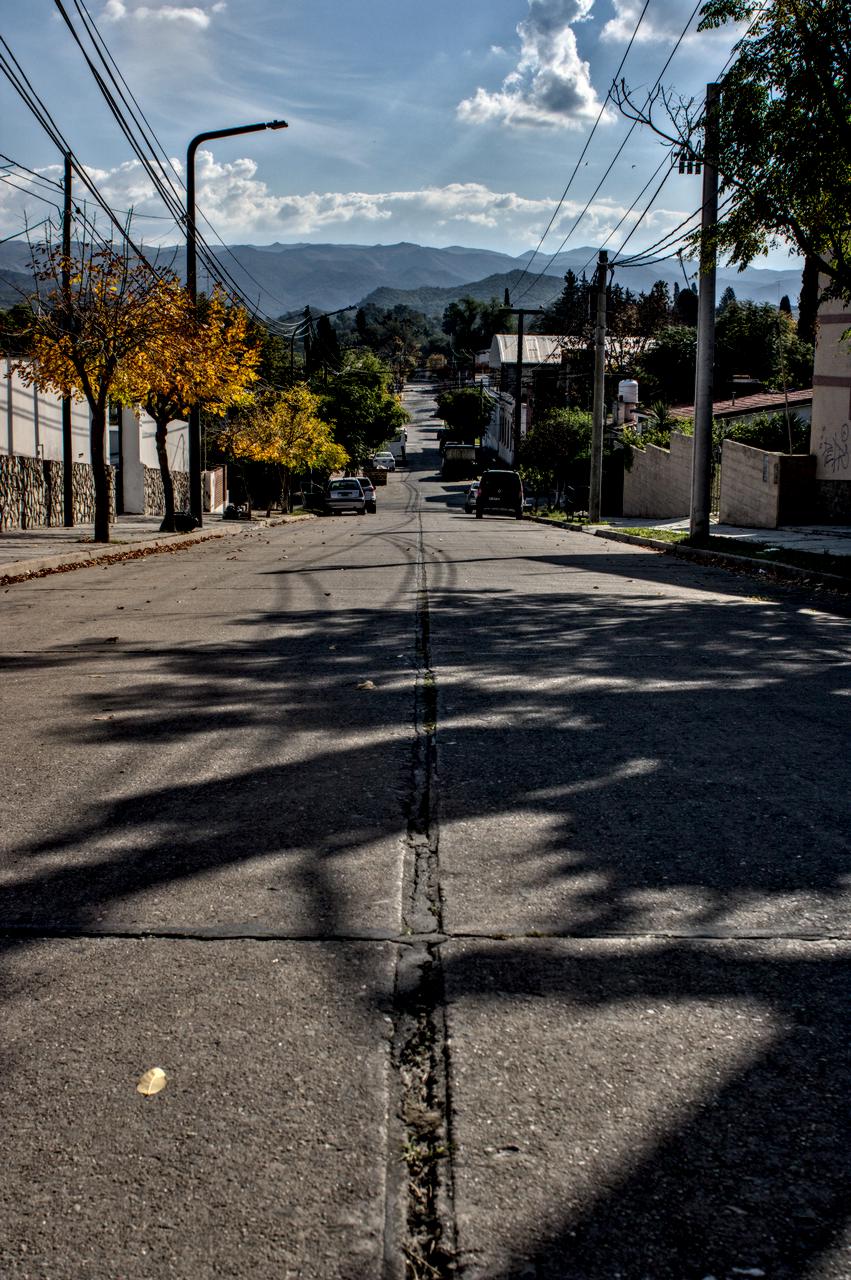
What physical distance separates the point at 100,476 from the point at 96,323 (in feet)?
9.51

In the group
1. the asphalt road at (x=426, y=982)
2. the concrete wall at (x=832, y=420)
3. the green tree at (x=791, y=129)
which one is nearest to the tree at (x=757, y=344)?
the concrete wall at (x=832, y=420)

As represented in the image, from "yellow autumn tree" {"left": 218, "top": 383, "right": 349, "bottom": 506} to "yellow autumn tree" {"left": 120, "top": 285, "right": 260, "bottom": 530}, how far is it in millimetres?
18448

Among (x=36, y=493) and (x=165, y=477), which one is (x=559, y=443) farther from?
(x=36, y=493)

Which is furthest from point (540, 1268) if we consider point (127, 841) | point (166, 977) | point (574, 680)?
point (574, 680)

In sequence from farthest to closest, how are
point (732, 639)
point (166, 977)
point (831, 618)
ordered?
point (831, 618) → point (732, 639) → point (166, 977)

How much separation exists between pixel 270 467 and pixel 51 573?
45.8 m

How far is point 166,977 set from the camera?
116 inches

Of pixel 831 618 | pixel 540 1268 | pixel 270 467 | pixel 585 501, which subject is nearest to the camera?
pixel 540 1268

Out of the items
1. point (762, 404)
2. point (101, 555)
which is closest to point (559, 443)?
point (762, 404)

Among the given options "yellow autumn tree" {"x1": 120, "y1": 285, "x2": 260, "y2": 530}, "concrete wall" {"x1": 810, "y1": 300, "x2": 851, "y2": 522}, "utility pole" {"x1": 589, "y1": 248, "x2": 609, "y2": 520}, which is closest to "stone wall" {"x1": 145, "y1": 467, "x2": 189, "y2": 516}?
"yellow autumn tree" {"x1": 120, "y1": 285, "x2": 260, "y2": 530}

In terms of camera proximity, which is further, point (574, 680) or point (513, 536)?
point (513, 536)

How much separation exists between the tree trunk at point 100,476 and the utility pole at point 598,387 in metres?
15.9

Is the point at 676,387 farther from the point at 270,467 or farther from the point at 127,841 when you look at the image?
the point at 127,841

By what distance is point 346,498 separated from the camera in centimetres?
5259
